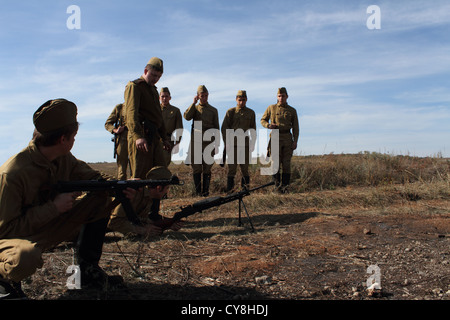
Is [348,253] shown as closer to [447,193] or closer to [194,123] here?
[447,193]

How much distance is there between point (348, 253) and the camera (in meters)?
3.81

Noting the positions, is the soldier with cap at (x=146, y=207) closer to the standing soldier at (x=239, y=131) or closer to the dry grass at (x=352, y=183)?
the dry grass at (x=352, y=183)

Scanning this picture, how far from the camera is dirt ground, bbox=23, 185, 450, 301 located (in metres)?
2.88

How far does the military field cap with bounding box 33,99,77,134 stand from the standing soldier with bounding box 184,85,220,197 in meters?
5.83

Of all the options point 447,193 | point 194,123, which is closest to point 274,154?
Result: point 194,123

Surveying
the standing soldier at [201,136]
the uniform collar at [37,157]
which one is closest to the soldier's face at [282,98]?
the standing soldier at [201,136]

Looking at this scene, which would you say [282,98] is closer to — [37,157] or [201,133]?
[201,133]

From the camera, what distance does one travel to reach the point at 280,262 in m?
3.55

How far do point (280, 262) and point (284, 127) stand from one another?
17.5 feet

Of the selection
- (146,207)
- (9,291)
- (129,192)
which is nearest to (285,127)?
(146,207)

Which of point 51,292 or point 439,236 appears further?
point 439,236

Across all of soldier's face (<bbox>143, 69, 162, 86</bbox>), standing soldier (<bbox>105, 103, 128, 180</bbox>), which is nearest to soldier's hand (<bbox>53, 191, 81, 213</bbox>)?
soldier's face (<bbox>143, 69, 162, 86</bbox>)

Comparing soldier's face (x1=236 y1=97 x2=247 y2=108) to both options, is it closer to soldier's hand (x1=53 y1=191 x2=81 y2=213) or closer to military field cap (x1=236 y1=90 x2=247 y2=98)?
military field cap (x1=236 y1=90 x2=247 y2=98)

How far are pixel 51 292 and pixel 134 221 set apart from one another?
0.78 m
